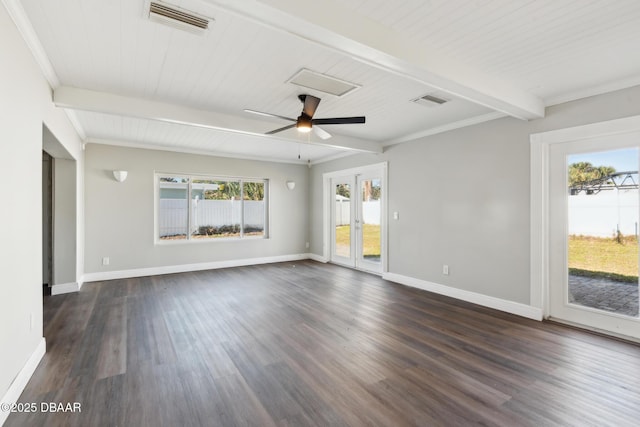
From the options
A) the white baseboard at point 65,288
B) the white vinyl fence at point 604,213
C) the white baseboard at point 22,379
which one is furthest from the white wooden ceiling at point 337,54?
the white baseboard at point 65,288

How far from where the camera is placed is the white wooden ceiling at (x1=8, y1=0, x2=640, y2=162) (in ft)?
6.49

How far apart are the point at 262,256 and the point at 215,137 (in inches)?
125

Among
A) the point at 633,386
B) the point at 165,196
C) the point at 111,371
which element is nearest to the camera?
the point at 633,386

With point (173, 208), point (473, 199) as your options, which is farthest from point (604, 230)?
point (173, 208)

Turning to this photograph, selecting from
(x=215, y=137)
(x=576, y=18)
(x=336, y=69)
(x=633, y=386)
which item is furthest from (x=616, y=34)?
(x=215, y=137)

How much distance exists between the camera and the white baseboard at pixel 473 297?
12.2ft

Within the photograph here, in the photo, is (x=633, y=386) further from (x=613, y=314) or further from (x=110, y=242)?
(x=110, y=242)

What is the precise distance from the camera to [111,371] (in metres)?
2.48

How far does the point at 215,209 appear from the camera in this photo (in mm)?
6934

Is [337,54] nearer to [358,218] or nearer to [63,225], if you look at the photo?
[358,218]

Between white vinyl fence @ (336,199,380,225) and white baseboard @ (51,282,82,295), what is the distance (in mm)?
5056

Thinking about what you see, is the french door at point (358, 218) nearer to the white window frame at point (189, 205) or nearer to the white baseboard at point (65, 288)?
the white window frame at point (189, 205)

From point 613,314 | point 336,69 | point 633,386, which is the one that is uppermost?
point 336,69

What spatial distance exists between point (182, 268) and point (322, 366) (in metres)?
4.78
